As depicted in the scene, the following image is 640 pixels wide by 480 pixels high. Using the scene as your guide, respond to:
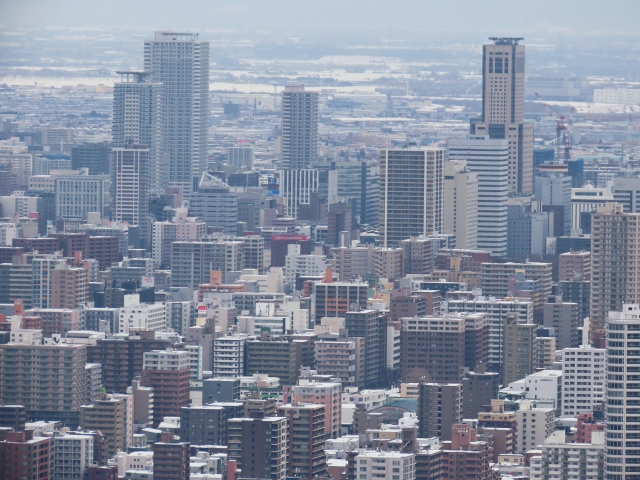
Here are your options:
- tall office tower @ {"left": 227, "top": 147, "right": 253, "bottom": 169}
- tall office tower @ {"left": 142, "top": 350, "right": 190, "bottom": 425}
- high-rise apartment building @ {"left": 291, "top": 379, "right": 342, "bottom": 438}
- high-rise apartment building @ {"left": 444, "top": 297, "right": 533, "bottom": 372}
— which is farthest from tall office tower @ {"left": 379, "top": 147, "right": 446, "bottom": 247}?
high-rise apartment building @ {"left": 291, "top": 379, "right": 342, "bottom": 438}

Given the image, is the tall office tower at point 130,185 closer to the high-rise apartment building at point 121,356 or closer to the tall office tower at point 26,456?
the high-rise apartment building at point 121,356

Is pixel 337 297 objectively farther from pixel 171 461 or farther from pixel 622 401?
pixel 622 401

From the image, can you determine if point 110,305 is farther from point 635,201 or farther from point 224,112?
point 224,112

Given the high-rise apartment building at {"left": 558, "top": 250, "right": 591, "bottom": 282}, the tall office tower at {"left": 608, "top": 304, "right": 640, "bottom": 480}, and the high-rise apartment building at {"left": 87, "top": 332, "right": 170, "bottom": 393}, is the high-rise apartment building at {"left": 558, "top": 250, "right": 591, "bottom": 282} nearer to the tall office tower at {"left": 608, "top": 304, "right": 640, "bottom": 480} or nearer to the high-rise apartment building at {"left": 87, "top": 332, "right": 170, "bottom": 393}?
the high-rise apartment building at {"left": 87, "top": 332, "right": 170, "bottom": 393}

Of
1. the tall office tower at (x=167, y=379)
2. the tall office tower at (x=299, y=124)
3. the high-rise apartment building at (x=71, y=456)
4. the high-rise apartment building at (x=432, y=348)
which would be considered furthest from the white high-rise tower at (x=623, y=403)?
the tall office tower at (x=299, y=124)

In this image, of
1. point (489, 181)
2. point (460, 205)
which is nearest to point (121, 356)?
point (460, 205)

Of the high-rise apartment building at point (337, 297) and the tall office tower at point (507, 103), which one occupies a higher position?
the tall office tower at point (507, 103)
